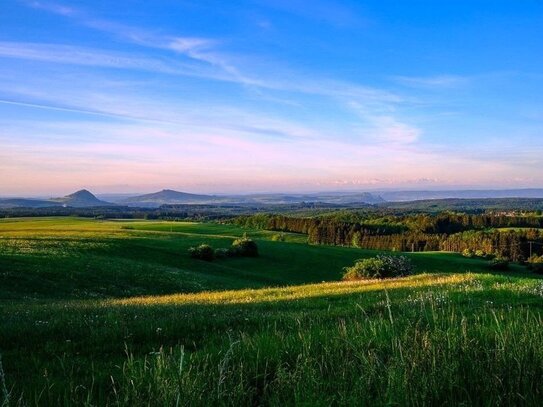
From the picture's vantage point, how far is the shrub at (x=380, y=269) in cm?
3747

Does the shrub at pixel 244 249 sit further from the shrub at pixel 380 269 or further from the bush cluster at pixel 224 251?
the shrub at pixel 380 269

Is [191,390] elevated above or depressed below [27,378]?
above

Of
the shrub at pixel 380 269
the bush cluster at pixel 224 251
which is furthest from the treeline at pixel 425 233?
the shrub at pixel 380 269

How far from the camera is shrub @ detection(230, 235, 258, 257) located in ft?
253

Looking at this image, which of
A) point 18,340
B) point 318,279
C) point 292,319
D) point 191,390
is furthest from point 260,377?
point 318,279

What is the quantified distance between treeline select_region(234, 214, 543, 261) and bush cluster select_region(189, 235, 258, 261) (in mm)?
68700

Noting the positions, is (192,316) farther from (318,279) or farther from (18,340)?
(318,279)

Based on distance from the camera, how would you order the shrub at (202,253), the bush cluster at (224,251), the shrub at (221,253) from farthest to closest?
the shrub at (221,253) < the bush cluster at (224,251) < the shrub at (202,253)

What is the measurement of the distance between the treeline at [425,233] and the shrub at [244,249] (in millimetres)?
68140

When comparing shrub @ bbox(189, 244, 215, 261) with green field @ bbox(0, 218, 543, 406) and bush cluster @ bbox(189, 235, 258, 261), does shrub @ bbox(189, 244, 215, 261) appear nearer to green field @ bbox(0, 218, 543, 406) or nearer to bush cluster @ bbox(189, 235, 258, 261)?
bush cluster @ bbox(189, 235, 258, 261)

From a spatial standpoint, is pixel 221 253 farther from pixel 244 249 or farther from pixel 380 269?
pixel 380 269

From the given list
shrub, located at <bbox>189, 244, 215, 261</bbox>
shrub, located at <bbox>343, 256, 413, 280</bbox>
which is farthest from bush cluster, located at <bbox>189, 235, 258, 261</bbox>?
shrub, located at <bbox>343, 256, 413, 280</bbox>

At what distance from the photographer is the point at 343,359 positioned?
5418mm

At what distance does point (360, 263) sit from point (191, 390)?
3514 cm
